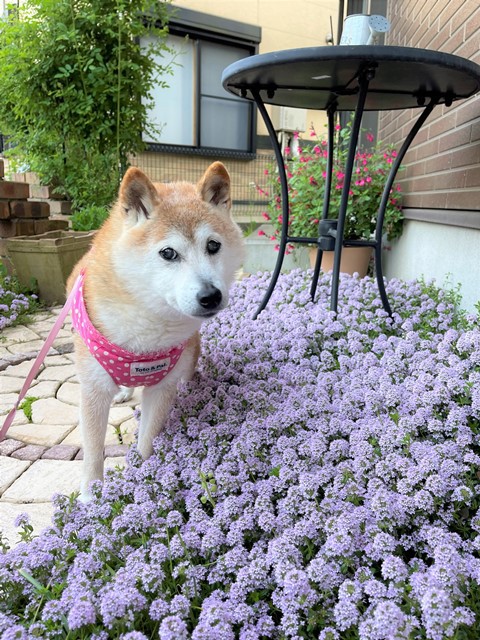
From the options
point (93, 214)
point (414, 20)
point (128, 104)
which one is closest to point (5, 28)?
point (128, 104)

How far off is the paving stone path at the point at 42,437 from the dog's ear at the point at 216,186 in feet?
3.75

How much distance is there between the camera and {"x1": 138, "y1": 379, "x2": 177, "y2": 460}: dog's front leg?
188 cm

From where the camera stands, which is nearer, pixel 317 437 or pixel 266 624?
pixel 266 624

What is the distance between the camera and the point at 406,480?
1361 mm

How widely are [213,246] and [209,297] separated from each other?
255mm

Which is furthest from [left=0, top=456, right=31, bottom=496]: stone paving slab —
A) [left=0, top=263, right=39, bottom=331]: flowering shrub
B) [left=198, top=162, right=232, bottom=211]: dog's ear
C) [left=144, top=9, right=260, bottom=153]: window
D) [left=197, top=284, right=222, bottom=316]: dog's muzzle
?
[left=144, top=9, right=260, bottom=153]: window

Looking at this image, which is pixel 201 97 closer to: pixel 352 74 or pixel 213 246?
pixel 352 74

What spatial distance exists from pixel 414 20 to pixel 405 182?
1422 mm

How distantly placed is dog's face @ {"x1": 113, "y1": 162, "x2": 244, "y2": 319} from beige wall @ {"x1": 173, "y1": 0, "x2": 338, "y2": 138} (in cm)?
893

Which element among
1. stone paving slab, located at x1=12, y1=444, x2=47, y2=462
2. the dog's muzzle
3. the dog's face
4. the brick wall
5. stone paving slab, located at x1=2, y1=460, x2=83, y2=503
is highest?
the brick wall

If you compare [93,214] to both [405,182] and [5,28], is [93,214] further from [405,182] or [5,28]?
[405,182]

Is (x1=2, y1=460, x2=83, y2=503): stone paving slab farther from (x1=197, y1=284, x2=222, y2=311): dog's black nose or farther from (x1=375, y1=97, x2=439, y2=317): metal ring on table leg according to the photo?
(x1=375, y1=97, x2=439, y2=317): metal ring on table leg

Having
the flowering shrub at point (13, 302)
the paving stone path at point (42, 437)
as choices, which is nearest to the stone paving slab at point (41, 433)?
the paving stone path at point (42, 437)

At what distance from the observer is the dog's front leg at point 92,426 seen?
1789 mm
